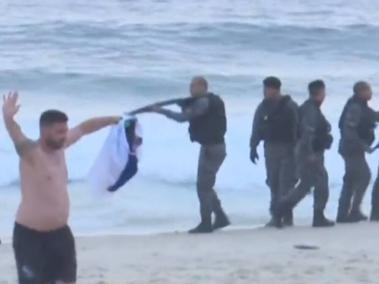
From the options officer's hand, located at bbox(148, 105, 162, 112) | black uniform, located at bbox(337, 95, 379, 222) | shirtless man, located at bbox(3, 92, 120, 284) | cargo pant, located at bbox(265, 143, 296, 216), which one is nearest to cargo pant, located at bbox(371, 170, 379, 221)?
black uniform, located at bbox(337, 95, 379, 222)

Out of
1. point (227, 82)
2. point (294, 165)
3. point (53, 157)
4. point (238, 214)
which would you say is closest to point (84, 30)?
point (227, 82)

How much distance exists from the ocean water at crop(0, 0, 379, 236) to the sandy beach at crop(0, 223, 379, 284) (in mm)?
2102

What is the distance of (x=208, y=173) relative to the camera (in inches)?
553

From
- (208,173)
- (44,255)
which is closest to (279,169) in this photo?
(208,173)

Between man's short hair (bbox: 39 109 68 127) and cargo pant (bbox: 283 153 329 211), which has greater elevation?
man's short hair (bbox: 39 109 68 127)

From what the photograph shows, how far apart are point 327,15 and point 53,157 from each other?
33902 mm

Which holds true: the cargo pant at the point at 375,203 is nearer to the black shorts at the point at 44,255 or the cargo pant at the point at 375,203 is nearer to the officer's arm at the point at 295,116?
the officer's arm at the point at 295,116

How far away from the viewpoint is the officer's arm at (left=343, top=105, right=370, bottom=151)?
14.1 metres

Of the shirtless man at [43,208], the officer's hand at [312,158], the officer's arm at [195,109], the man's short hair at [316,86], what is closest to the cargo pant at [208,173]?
the officer's arm at [195,109]

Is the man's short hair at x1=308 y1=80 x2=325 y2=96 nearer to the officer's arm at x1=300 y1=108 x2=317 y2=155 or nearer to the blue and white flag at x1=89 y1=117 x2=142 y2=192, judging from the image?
the officer's arm at x1=300 y1=108 x2=317 y2=155

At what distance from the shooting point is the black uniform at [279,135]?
45.9 feet

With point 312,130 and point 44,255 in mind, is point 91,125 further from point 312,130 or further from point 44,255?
point 312,130

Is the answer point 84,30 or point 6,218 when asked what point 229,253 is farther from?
point 84,30

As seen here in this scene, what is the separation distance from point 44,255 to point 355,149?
5919 millimetres
